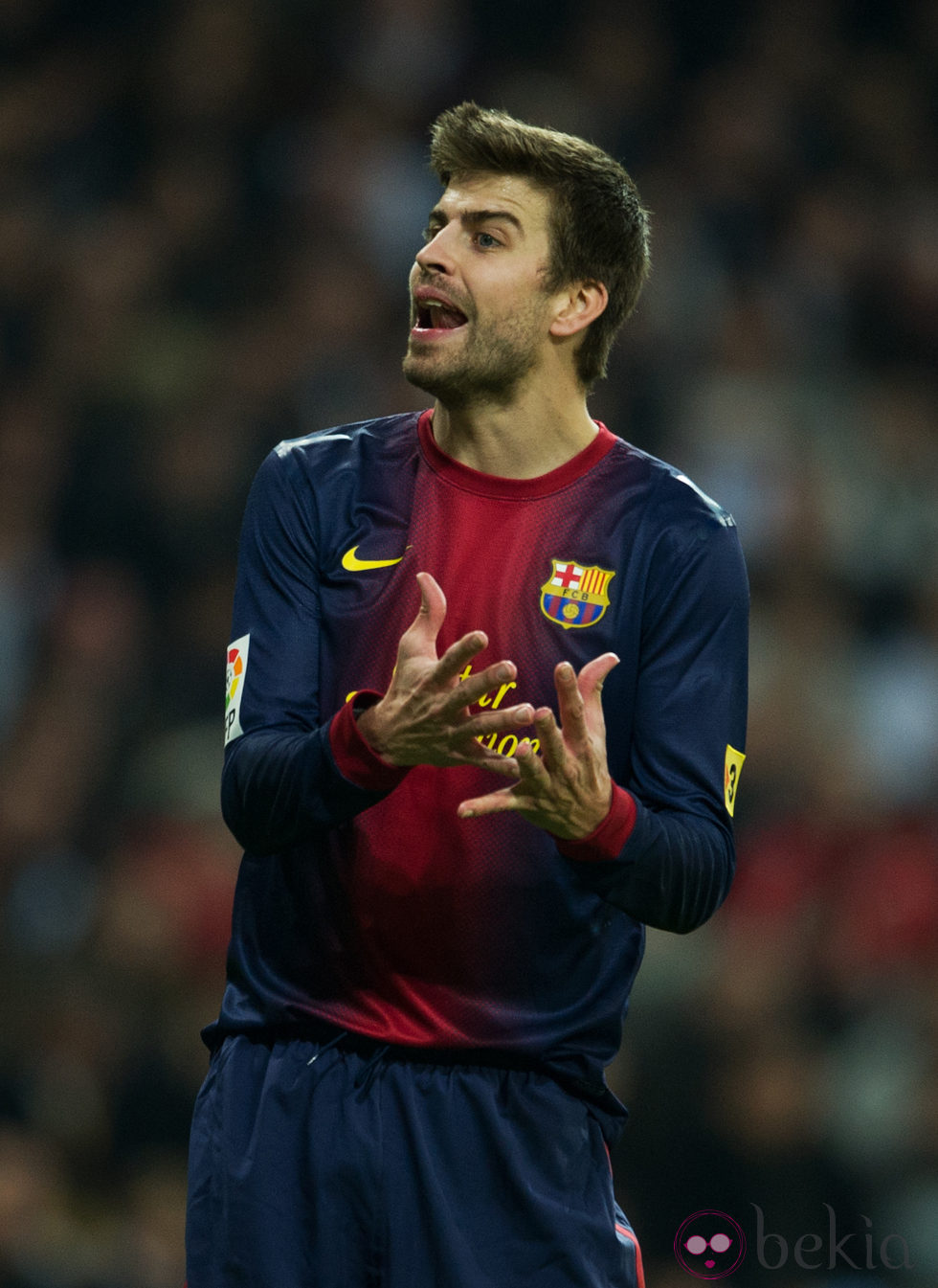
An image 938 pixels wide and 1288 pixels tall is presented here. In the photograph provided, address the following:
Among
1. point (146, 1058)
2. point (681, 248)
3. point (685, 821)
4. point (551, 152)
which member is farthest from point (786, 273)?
point (685, 821)

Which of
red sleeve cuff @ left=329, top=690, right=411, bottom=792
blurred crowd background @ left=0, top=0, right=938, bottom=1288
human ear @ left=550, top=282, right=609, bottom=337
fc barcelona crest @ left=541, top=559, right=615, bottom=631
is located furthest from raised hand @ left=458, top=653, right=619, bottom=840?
blurred crowd background @ left=0, top=0, right=938, bottom=1288

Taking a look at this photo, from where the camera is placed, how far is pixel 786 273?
7.01 m

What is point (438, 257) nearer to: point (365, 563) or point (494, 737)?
point (365, 563)

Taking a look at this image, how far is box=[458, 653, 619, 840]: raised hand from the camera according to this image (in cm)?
225

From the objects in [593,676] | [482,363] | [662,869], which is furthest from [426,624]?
[482,363]

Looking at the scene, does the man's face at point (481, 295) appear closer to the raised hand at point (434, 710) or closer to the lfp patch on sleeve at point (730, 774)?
the raised hand at point (434, 710)

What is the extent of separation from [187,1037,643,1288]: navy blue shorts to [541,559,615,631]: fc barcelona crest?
650 millimetres

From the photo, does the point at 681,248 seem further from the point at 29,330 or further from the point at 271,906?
the point at 271,906

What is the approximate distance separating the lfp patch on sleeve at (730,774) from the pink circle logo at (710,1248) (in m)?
1.08

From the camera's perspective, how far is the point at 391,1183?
249 centimetres

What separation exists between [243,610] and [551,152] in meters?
0.85

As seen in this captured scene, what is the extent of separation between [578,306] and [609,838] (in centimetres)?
92

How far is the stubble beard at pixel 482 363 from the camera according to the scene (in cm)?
270

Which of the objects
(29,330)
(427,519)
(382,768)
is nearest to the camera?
(382,768)
